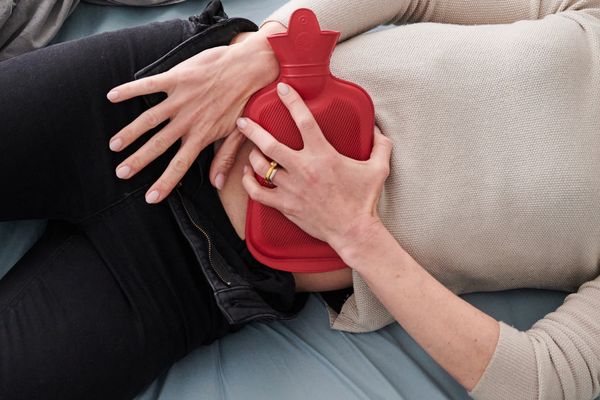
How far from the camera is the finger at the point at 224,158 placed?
0.75 meters

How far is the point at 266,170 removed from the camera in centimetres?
72

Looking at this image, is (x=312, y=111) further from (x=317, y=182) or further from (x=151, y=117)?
(x=151, y=117)

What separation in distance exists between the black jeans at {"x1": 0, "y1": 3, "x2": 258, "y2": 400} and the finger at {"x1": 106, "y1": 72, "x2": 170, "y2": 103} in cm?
4

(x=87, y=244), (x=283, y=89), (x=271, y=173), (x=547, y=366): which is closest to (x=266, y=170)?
(x=271, y=173)

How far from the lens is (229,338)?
90cm

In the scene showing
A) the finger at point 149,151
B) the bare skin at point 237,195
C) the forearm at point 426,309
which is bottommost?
the forearm at point 426,309

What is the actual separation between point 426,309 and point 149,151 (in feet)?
1.52

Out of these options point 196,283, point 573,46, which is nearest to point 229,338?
point 196,283

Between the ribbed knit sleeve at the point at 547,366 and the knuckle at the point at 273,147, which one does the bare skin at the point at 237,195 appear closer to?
the knuckle at the point at 273,147

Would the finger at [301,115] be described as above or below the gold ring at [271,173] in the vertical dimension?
above

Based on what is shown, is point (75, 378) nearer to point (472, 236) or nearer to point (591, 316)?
point (472, 236)

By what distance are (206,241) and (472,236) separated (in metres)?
0.41

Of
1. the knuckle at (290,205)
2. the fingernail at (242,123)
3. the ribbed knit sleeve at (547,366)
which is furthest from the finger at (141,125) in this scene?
the ribbed knit sleeve at (547,366)

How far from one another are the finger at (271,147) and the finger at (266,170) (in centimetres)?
2
